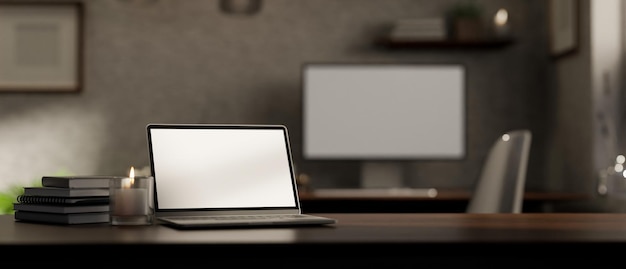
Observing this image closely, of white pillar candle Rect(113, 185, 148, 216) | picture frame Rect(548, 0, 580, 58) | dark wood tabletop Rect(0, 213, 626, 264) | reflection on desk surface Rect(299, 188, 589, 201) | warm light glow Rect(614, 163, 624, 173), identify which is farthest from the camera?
picture frame Rect(548, 0, 580, 58)

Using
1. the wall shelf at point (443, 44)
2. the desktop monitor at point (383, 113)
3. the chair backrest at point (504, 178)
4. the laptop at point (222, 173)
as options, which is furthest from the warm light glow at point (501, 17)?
the laptop at point (222, 173)

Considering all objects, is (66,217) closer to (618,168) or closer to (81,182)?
(81,182)

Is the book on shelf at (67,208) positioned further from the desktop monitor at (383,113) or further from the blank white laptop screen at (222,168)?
the desktop monitor at (383,113)

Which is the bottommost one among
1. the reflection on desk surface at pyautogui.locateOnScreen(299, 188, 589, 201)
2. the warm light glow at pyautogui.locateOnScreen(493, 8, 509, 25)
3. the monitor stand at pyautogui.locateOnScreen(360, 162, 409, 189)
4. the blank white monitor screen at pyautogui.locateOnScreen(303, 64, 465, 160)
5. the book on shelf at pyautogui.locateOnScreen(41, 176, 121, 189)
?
the reflection on desk surface at pyautogui.locateOnScreen(299, 188, 589, 201)

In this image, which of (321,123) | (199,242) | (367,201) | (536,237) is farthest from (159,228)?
(321,123)

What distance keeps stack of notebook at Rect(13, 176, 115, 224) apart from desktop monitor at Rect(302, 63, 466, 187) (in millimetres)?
2329

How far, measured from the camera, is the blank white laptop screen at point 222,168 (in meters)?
1.44

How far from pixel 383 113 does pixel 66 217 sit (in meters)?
2.50

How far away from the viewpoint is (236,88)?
13.1 ft

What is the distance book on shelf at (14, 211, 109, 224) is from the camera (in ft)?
4.34

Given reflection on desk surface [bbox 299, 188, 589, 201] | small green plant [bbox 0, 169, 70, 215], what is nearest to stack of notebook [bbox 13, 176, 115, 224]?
small green plant [bbox 0, 169, 70, 215]

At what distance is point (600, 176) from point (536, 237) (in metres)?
2.32

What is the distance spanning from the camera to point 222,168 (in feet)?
4.91

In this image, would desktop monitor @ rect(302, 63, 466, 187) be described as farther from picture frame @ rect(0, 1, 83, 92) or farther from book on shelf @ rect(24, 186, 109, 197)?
book on shelf @ rect(24, 186, 109, 197)
